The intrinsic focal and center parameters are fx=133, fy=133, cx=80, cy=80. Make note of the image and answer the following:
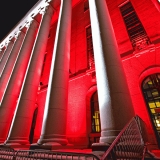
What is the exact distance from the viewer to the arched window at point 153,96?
26.8 ft

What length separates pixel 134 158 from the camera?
348cm

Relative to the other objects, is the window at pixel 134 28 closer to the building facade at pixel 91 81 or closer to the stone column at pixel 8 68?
the building facade at pixel 91 81

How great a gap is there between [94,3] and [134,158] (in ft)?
30.3

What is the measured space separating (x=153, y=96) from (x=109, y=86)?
16.8 feet

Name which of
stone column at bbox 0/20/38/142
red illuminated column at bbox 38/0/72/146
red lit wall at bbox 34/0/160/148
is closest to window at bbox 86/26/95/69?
red lit wall at bbox 34/0/160/148

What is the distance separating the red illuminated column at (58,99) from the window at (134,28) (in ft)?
18.2

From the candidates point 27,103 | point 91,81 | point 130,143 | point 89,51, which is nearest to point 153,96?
point 91,81

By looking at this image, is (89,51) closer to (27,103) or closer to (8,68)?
(27,103)

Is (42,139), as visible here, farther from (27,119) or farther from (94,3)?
(94,3)

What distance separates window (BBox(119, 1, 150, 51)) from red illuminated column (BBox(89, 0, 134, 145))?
4.07 meters

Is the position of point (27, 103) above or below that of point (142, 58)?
below

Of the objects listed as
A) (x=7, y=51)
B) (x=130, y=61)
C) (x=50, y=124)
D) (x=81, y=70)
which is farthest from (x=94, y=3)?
(x=7, y=51)

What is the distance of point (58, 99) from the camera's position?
7047mm

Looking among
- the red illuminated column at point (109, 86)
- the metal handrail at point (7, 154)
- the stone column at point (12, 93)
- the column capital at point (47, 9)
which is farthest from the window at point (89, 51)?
the metal handrail at point (7, 154)
